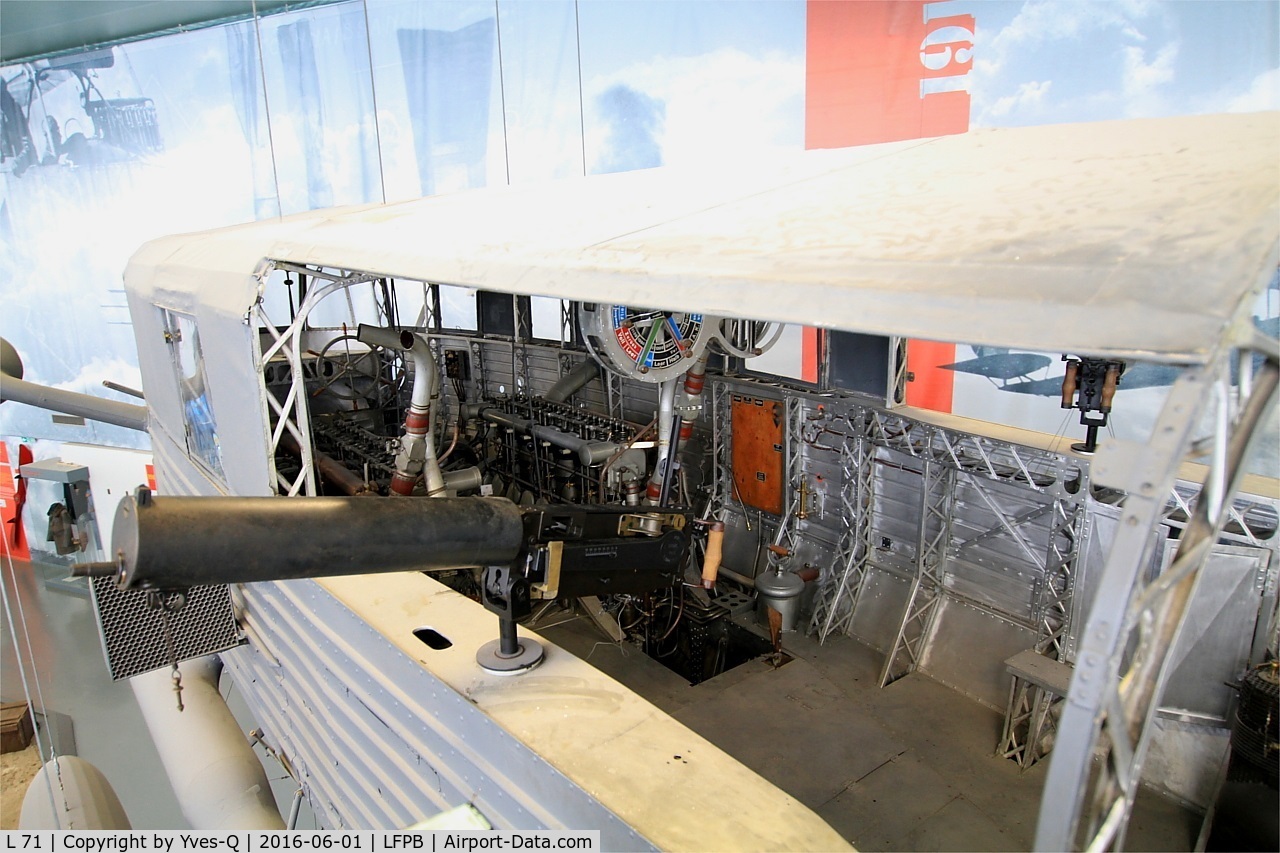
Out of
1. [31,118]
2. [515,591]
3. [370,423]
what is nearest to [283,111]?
[31,118]

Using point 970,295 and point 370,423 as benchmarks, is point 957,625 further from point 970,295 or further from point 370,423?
point 370,423

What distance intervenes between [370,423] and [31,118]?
11.1m

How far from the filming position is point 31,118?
14.4 metres

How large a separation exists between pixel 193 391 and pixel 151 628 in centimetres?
185

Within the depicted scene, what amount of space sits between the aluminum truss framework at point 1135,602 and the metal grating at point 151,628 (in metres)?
5.58

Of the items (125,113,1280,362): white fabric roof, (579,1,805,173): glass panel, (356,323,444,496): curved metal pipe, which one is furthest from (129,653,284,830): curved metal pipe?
(579,1,805,173): glass panel

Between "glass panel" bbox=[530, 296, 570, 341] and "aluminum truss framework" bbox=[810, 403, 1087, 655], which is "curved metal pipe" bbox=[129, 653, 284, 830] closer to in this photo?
"aluminum truss framework" bbox=[810, 403, 1087, 655]

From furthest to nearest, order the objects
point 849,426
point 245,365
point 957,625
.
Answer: point 849,426, point 957,625, point 245,365

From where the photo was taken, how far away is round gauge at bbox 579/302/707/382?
6.14 meters

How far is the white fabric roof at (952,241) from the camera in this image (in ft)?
5.29

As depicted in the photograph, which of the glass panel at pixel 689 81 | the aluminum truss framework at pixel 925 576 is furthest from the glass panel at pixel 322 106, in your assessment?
the aluminum truss framework at pixel 925 576

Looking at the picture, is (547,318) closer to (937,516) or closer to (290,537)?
(937,516)

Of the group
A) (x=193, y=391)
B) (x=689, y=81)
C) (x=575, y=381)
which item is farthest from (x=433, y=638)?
(x=689, y=81)

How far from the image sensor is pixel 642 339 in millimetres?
6332
